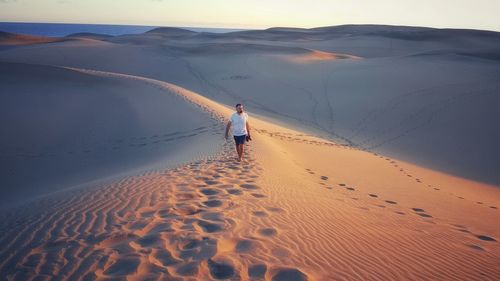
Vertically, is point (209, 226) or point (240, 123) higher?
point (240, 123)

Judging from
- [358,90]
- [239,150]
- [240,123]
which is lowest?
[239,150]

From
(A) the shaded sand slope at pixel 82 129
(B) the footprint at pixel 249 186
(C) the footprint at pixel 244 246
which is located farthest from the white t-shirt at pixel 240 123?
(C) the footprint at pixel 244 246

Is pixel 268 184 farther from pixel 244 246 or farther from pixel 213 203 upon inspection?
pixel 244 246

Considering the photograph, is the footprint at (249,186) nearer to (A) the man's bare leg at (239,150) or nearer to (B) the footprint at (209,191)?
(B) the footprint at (209,191)

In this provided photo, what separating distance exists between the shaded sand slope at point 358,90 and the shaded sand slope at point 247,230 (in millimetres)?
6796

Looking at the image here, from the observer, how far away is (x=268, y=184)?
6922mm

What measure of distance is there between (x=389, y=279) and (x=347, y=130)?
14.0m

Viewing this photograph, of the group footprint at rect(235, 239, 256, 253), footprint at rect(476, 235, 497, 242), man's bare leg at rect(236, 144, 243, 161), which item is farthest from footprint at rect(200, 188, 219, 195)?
footprint at rect(476, 235, 497, 242)

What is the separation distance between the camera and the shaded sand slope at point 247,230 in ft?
12.6

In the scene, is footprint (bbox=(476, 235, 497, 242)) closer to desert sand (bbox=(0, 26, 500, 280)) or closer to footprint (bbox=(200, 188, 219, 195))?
desert sand (bbox=(0, 26, 500, 280))

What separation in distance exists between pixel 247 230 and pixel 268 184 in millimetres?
2277

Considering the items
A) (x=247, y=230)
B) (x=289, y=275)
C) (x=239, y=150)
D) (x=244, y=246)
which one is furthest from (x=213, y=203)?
(x=239, y=150)

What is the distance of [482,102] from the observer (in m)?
18.4

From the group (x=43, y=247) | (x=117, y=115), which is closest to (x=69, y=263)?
(x=43, y=247)
